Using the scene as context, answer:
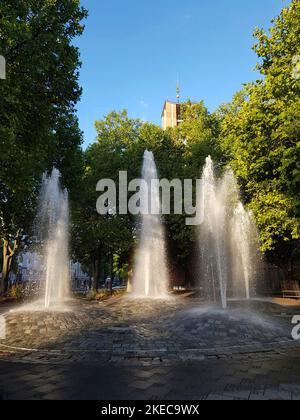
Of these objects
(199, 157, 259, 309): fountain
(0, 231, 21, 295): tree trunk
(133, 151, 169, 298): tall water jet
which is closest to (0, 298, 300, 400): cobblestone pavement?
(199, 157, 259, 309): fountain

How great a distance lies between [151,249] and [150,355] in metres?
16.3

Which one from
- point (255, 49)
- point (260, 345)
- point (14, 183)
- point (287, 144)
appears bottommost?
point (260, 345)

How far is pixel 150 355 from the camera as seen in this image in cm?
801

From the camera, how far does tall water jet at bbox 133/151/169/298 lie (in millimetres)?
23141

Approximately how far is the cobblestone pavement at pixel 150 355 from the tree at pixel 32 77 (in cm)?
539

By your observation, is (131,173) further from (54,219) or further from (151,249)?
(54,219)

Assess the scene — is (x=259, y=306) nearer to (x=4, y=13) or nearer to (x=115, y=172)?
(x=4, y=13)

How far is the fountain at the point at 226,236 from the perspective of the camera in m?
18.4

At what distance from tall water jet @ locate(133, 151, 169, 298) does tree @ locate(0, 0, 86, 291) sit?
32.4 feet

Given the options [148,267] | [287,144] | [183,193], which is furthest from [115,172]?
[287,144]

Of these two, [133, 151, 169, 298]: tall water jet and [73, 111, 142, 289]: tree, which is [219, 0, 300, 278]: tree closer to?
[133, 151, 169, 298]: tall water jet

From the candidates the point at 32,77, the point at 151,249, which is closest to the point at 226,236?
the point at 151,249
